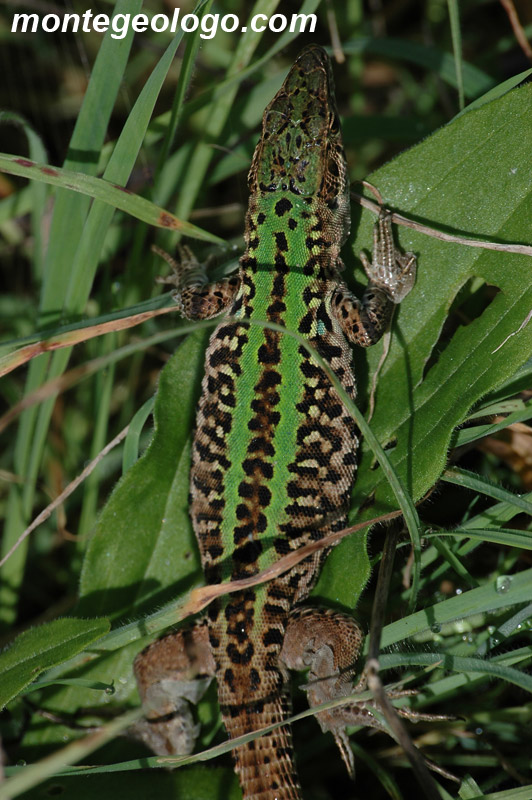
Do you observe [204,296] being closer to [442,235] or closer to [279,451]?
[279,451]

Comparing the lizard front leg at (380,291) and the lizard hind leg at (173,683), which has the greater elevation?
the lizard front leg at (380,291)

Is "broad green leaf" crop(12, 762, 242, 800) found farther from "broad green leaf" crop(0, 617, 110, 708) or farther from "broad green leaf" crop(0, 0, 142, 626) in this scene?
"broad green leaf" crop(0, 0, 142, 626)

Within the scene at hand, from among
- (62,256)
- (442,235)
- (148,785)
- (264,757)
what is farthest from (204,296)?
(148,785)

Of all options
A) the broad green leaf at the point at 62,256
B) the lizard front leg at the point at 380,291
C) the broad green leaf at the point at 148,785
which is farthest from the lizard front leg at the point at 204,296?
the broad green leaf at the point at 148,785

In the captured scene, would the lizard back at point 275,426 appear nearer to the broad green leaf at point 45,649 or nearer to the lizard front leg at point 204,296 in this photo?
the lizard front leg at point 204,296

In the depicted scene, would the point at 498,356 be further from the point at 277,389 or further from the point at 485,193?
the point at 277,389

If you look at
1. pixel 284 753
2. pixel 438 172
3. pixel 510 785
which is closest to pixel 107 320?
pixel 438 172
